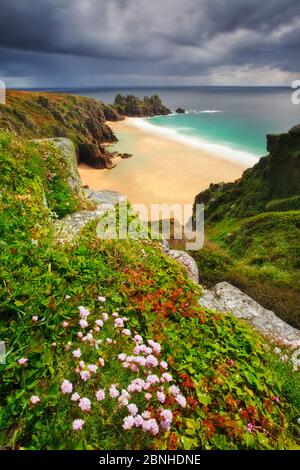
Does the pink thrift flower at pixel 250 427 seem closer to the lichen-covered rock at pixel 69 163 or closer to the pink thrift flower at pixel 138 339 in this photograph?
the pink thrift flower at pixel 138 339

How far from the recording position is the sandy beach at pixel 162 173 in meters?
47.4

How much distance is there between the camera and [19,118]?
65.0 m

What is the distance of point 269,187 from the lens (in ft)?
107

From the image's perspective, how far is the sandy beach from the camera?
47438 mm

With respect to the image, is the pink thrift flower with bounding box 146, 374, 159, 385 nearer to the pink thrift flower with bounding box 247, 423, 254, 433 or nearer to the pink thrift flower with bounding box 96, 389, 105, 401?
the pink thrift flower with bounding box 96, 389, 105, 401

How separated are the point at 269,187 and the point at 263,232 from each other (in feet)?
39.1

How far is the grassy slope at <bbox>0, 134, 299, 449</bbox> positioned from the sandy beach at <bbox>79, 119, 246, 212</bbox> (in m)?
37.4

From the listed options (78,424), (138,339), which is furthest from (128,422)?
(138,339)

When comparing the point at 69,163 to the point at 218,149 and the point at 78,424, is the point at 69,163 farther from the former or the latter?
the point at 218,149

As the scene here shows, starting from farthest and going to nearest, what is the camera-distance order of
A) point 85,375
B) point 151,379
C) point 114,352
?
1. point 114,352
2. point 151,379
3. point 85,375

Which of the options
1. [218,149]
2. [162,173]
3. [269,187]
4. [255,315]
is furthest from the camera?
[218,149]

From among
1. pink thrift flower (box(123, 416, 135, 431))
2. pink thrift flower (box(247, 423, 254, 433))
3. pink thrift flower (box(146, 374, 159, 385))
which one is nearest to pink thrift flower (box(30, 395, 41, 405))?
pink thrift flower (box(123, 416, 135, 431))

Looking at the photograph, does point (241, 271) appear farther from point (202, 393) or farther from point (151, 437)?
point (151, 437)

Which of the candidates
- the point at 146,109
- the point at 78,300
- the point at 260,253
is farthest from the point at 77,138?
the point at 146,109
